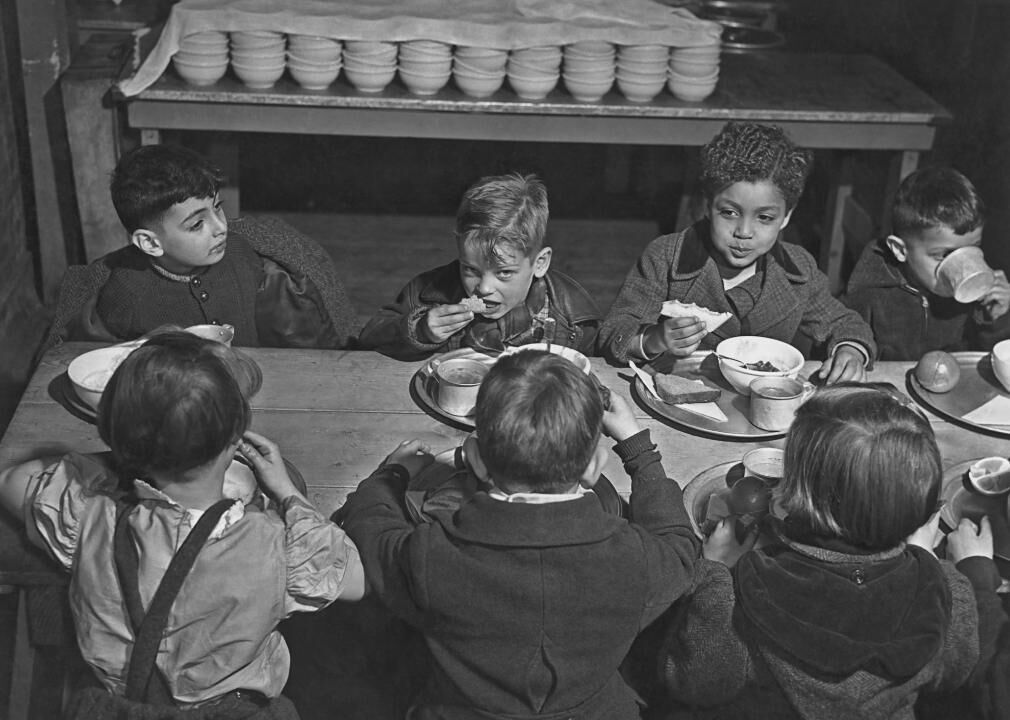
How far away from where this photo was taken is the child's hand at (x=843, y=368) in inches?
119

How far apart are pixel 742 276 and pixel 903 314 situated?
0.56 metres

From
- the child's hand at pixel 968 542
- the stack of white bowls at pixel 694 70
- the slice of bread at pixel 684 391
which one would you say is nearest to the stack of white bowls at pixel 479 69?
the stack of white bowls at pixel 694 70

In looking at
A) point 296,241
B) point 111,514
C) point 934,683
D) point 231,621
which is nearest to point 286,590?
point 231,621

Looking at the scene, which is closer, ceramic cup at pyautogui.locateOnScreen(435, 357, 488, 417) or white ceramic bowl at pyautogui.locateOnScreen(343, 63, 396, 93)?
ceramic cup at pyautogui.locateOnScreen(435, 357, 488, 417)

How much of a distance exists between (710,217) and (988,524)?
129 cm

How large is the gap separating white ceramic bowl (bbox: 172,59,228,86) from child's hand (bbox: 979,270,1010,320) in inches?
127

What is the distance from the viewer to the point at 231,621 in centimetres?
209

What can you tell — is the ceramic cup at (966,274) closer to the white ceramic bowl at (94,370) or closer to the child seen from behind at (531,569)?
the child seen from behind at (531,569)

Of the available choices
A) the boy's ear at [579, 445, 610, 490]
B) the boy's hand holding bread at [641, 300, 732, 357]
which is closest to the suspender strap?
the boy's ear at [579, 445, 610, 490]

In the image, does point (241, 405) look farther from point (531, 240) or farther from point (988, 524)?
point (988, 524)

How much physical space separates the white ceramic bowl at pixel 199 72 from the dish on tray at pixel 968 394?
325cm

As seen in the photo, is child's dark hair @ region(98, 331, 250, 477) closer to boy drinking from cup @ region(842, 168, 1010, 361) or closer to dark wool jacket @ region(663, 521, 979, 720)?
dark wool jacket @ region(663, 521, 979, 720)

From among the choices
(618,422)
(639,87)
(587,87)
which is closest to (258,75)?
(587,87)

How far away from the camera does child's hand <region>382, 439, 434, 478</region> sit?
98.8 inches
